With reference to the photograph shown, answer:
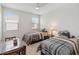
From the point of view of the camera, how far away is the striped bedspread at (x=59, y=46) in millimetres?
1244

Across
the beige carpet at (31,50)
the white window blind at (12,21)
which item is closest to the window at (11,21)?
the white window blind at (12,21)

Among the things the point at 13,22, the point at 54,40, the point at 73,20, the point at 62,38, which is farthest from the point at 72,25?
the point at 13,22

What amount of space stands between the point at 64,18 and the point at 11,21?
863mm

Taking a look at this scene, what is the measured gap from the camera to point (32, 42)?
55.0 inches

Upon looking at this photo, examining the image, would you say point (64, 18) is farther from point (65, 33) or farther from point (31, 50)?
point (31, 50)

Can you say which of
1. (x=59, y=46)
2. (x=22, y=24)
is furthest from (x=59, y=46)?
(x=22, y=24)

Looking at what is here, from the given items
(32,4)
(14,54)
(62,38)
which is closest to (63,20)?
(62,38)

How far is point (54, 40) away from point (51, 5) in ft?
1.88

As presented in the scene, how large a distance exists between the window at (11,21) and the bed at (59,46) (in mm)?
527

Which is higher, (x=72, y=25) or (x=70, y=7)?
(x=70, y=7)

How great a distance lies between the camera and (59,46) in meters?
1.25
